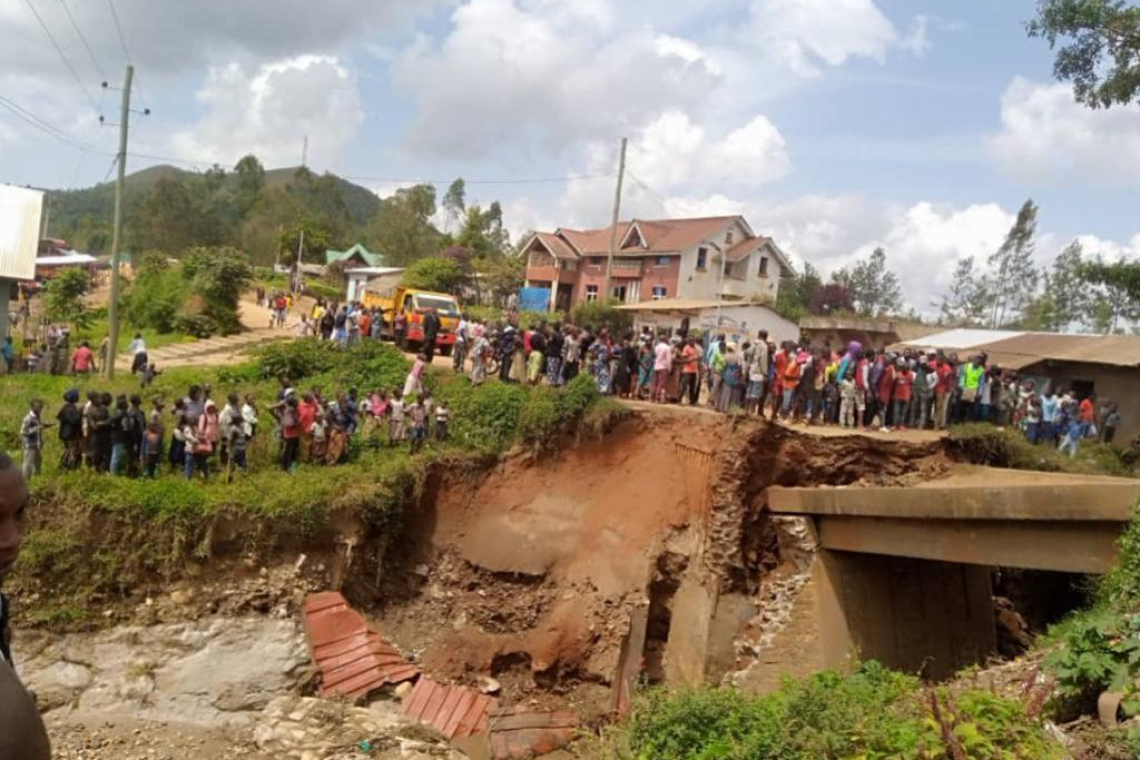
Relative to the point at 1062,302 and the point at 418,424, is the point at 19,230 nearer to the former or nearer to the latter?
the point at 418,424

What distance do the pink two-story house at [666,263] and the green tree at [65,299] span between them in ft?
76.7

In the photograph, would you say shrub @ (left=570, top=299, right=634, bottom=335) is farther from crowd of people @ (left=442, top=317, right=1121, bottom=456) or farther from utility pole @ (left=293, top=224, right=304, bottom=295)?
utility pole @ (left=293, top=224, right=304, bottom=295)

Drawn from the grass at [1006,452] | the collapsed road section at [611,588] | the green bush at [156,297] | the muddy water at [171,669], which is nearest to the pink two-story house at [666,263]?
the green bush at [156,297]

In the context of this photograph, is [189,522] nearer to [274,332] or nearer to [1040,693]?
[1040,693]

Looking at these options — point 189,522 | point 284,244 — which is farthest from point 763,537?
point 284,244

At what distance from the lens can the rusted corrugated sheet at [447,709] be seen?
13.4 meters

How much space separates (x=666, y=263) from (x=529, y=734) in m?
31.4

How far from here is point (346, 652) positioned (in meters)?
14.0

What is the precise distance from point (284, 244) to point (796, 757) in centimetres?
5663

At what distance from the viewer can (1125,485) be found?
10.1 metres

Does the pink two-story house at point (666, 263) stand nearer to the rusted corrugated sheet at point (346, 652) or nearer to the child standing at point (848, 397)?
the child standing at point (848, 397)

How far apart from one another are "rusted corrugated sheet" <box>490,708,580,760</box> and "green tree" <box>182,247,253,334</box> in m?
19.4

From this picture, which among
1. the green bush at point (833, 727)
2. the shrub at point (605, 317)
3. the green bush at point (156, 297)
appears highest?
the shrub at point (605, 317)

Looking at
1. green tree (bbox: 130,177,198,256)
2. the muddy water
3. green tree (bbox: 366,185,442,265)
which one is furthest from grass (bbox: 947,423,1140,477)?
green tree (bbox: 130,177,198,256)
